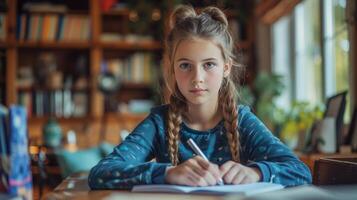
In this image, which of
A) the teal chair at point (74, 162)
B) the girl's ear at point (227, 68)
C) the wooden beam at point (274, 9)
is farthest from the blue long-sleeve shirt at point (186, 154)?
the wooden beam at point (274, 9)

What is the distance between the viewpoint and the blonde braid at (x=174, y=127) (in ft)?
4.69

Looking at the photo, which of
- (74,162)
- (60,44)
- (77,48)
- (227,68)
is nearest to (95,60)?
(77,48)

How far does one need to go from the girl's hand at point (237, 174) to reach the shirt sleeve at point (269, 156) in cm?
3

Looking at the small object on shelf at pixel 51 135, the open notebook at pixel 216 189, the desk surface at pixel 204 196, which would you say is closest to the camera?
the desk surface at pixel 204 196

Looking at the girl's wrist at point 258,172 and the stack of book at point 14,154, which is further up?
the stack of book at point 14,154

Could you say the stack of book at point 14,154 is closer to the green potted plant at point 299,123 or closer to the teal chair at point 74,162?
the teal chair at point 74,162

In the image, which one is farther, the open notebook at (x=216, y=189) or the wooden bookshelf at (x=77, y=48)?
the wooden bookshelf at (x=77, y=48)

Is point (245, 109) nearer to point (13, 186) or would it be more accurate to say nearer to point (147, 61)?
point (13, 186)

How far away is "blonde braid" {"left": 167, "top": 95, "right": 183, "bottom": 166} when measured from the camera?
4.69 ft

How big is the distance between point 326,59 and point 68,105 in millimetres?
2540

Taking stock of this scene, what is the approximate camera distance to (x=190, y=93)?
4.51 ft

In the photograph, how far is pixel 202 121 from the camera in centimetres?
147

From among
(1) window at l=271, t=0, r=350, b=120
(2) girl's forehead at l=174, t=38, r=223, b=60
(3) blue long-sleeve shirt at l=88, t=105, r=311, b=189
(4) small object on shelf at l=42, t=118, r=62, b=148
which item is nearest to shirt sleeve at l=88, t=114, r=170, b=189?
(3) blue long-sleeve shirt at l=88, t=105, r=311, b=189

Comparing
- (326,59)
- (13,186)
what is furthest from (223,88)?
(326,59)
